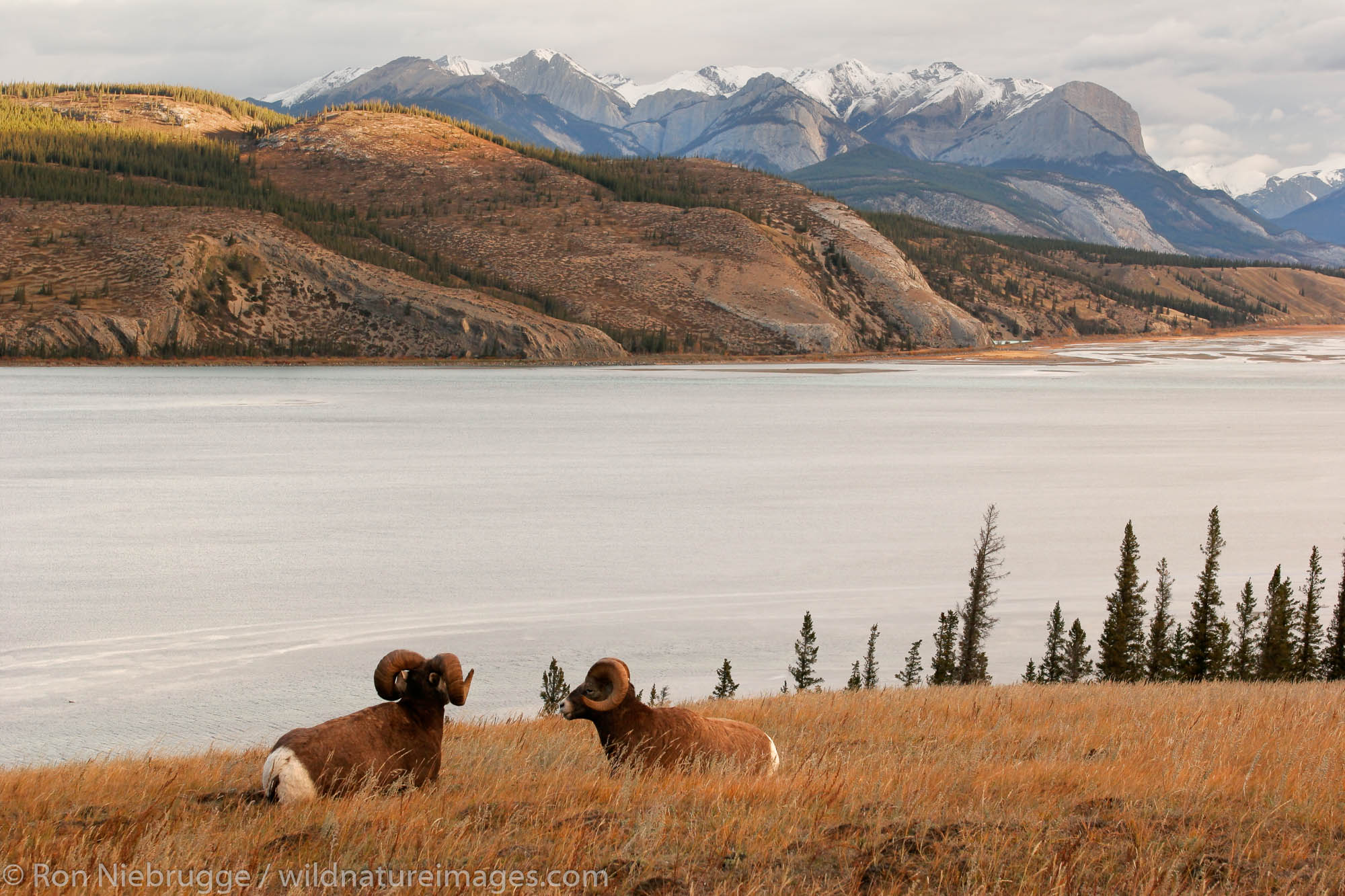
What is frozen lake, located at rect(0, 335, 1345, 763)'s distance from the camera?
60.1 ft

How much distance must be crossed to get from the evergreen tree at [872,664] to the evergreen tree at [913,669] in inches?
20.0

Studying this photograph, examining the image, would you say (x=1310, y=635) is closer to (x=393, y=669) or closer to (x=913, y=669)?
(x=913, y=669)

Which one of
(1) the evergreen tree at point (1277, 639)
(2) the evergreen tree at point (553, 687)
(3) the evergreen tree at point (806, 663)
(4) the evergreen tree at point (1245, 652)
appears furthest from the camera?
(4) the evergreen tree at point (1245, 652)

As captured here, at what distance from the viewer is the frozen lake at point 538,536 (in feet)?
60.1

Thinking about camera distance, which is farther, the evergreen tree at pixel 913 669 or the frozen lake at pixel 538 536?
the evergreen tree at pixel 913 669

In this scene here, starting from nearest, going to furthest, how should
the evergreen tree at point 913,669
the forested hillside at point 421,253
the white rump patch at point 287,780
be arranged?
the white rump patch at point 287,780 < the evergreen tree at point 913,669 < the forested hillside at point 421,253

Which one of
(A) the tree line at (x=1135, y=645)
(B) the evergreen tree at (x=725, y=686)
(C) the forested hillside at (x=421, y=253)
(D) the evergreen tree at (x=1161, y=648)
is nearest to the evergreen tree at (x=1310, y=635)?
(A) the tree line at (x=1135, y=645)

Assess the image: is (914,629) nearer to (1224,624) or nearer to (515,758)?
(1224,624)

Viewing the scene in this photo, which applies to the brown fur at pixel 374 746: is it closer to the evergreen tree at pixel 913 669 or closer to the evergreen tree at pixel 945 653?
the evergreen tree at pixel 913 669

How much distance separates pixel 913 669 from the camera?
787 inches

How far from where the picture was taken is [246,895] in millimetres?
5145

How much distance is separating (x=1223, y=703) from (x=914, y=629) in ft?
33.2

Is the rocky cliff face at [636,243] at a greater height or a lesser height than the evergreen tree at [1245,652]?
greater

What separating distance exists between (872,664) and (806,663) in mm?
1386
